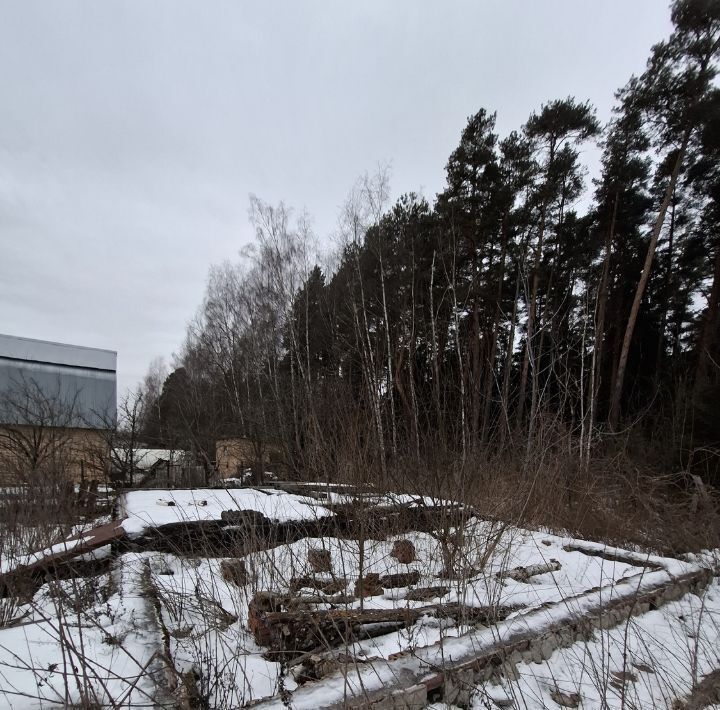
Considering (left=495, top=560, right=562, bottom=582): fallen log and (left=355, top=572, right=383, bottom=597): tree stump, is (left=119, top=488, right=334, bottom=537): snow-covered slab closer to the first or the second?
(left=355, top=572, right=383, bottom=597): tree stump

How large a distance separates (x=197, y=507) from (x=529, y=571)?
3681 millimetres

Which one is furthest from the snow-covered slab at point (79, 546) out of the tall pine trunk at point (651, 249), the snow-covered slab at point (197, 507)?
the tall pine trunk at point (651, 249)

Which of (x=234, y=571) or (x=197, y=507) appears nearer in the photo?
(x=234, y=571)

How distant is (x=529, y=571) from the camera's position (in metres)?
3.88

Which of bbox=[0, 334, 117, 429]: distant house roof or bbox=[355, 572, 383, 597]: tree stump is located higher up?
bbox=[0, 334, 117, 429]: distant house roof

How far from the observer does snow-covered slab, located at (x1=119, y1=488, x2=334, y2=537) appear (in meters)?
4.73

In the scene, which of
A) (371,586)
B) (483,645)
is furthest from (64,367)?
(483,645)

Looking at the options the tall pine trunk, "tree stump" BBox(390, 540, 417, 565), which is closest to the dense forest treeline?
the tall pine trunk

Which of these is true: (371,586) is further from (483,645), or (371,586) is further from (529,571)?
(529,571)

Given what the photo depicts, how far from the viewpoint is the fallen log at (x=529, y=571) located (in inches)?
146

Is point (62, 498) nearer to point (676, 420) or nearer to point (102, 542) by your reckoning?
point (102, 542)

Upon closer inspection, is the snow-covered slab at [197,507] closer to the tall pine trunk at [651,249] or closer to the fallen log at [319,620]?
the fallen log at [319,620]

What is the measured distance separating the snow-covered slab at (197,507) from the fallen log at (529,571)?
5.44 ft

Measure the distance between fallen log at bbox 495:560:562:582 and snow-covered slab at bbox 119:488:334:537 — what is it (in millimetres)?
1658
